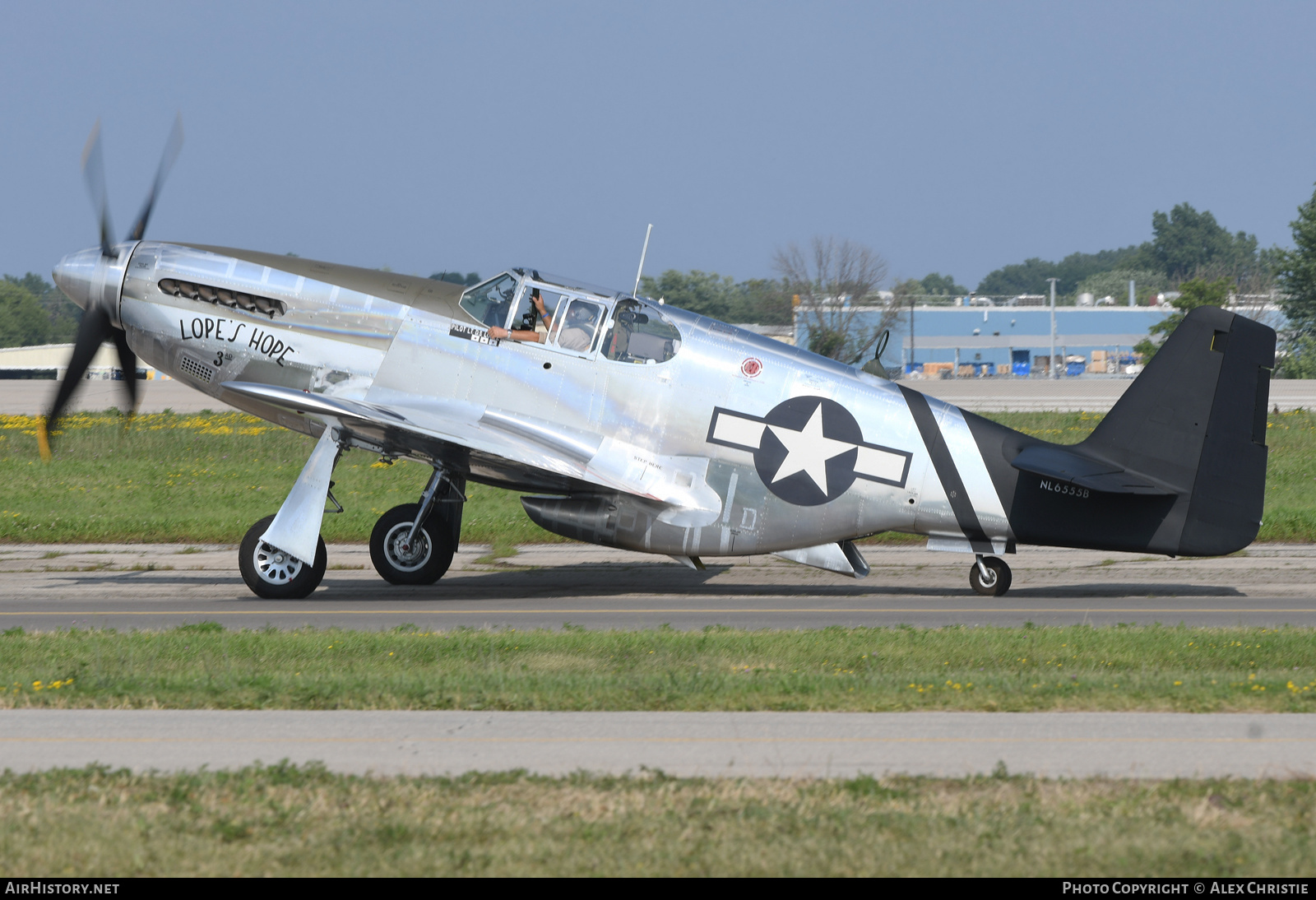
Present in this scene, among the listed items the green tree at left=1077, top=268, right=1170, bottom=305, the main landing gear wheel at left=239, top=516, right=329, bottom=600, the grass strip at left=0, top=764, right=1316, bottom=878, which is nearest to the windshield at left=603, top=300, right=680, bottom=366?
the main landing gear wheel at left=239, top=516, right=329, bottom=600

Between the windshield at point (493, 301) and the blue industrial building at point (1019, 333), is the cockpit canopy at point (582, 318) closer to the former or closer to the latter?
the windshield at point (493, 301)

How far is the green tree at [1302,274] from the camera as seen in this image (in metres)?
79.7

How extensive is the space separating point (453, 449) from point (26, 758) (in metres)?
6.94

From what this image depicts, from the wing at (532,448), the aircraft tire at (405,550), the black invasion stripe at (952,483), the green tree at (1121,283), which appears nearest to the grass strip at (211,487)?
the aircraft tire at (405,550)

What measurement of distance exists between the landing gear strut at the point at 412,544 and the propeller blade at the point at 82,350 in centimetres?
387

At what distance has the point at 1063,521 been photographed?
514 inches

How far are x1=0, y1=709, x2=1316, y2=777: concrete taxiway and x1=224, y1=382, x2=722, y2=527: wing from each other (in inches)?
216

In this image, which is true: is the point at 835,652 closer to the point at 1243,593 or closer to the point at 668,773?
the point at 668,773

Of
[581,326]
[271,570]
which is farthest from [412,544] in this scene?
[581,326]

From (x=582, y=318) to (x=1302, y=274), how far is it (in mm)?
80529

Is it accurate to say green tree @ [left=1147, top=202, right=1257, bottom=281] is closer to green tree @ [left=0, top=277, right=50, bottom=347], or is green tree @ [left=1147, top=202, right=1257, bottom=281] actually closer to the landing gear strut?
green tree @ [left=0, top=277, right=50, bottom=347]

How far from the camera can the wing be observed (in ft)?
42.9

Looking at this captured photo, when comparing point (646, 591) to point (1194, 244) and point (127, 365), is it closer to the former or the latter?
point (127, 365)
